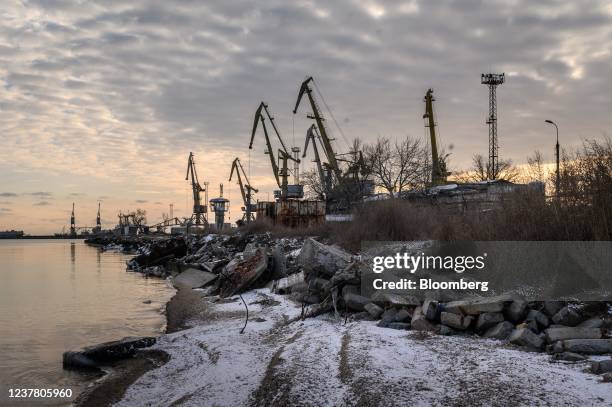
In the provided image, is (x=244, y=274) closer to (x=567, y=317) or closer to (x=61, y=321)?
(x=61, y=321)

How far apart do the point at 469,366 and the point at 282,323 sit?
4182 mm

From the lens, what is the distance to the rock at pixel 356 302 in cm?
891

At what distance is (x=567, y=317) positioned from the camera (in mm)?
6723

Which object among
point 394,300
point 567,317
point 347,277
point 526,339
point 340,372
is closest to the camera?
point 340,372

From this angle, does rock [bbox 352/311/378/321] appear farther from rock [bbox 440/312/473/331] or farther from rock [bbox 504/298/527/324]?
rock [bbox 504/298/527/324]

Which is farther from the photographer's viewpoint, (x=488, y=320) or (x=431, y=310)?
(x=431, y=310)

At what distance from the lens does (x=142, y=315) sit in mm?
12719

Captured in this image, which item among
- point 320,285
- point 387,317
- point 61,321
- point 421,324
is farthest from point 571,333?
point 61,321

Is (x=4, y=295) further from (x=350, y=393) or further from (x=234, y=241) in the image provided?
(x=350, y=393)

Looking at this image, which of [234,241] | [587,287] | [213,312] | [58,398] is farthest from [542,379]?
[234,241]

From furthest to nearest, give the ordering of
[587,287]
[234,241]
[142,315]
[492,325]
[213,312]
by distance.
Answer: [234,241] < [142,315] < [213,312] < [587,287] < [492,325]

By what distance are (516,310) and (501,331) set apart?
0.43 meters

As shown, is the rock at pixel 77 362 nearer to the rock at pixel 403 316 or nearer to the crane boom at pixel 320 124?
the rock at pixel 403 316

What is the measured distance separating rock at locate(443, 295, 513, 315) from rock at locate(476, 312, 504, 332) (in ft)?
0.23
